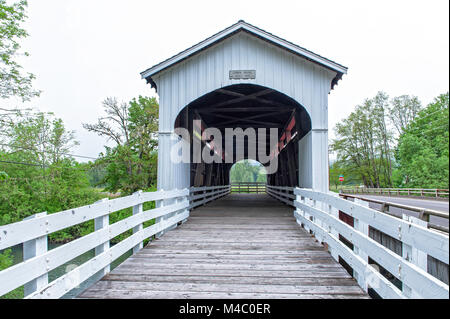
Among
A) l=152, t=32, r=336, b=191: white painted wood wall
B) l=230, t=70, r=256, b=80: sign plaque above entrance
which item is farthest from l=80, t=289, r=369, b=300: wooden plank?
l=230, t=70, r=256, b=80: sign plaque above entrance

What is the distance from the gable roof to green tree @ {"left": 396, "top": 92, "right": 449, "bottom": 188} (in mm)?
4298

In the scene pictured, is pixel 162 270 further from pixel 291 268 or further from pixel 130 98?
pixel 130 98


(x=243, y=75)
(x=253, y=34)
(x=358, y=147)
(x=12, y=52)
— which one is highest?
(x=12, y=52)

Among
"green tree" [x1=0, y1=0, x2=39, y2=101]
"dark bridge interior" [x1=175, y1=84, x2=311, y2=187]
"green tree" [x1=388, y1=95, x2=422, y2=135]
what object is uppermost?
"green tree" [x1=0, y1=0, x2=39, y2=101]

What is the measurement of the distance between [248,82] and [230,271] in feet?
13.4

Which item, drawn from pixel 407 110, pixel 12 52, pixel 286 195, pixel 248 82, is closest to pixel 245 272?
pixel 407 110

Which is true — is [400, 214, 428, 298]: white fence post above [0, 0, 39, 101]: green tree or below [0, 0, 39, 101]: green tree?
below

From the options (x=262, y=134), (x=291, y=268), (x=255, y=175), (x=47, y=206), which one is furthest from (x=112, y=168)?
(x=255, y=175)

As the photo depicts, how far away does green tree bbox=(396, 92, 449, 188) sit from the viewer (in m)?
1.08

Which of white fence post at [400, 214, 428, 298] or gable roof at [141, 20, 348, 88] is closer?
white fence post at [400, 214, 428, 298]

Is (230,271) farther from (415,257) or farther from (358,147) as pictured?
(358,147)

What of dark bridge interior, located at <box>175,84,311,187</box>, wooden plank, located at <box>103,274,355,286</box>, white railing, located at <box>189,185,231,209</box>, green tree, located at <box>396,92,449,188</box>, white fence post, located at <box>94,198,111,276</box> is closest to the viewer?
green tree, located at <box>396,92,449,188</box>

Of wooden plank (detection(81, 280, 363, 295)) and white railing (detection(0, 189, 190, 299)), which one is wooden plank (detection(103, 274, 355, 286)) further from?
white railing (detection(0, 189, 190, 299))

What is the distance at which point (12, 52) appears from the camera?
10.5 metres
